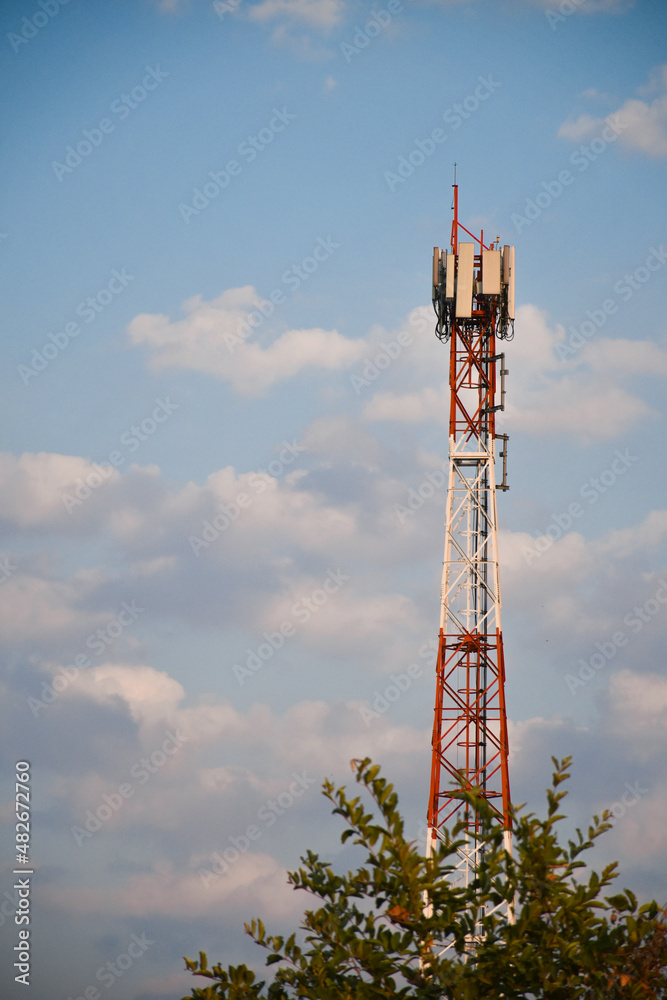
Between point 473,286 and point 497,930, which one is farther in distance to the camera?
point 473,286

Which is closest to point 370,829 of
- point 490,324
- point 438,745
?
point 438,745

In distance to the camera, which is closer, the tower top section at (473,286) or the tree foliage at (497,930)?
the tree foliage at (497,930)

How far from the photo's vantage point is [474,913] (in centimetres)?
1579

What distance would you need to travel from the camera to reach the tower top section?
4072 cm

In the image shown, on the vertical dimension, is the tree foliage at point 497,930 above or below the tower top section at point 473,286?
below

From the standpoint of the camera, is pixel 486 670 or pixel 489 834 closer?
pixel 489 834

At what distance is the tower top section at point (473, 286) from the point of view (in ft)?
134

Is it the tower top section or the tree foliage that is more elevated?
the tower top section

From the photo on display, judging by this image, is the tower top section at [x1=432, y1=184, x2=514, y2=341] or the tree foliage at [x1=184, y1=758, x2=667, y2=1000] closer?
the tree foliage at [x1=184, y1=758, x2=667, y2=1000]

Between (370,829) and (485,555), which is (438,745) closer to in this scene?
(485,555)

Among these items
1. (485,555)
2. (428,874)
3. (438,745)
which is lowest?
(428,874)

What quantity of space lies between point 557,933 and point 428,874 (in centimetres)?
170

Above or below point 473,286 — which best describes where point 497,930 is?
below

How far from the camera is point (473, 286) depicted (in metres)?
41.1
